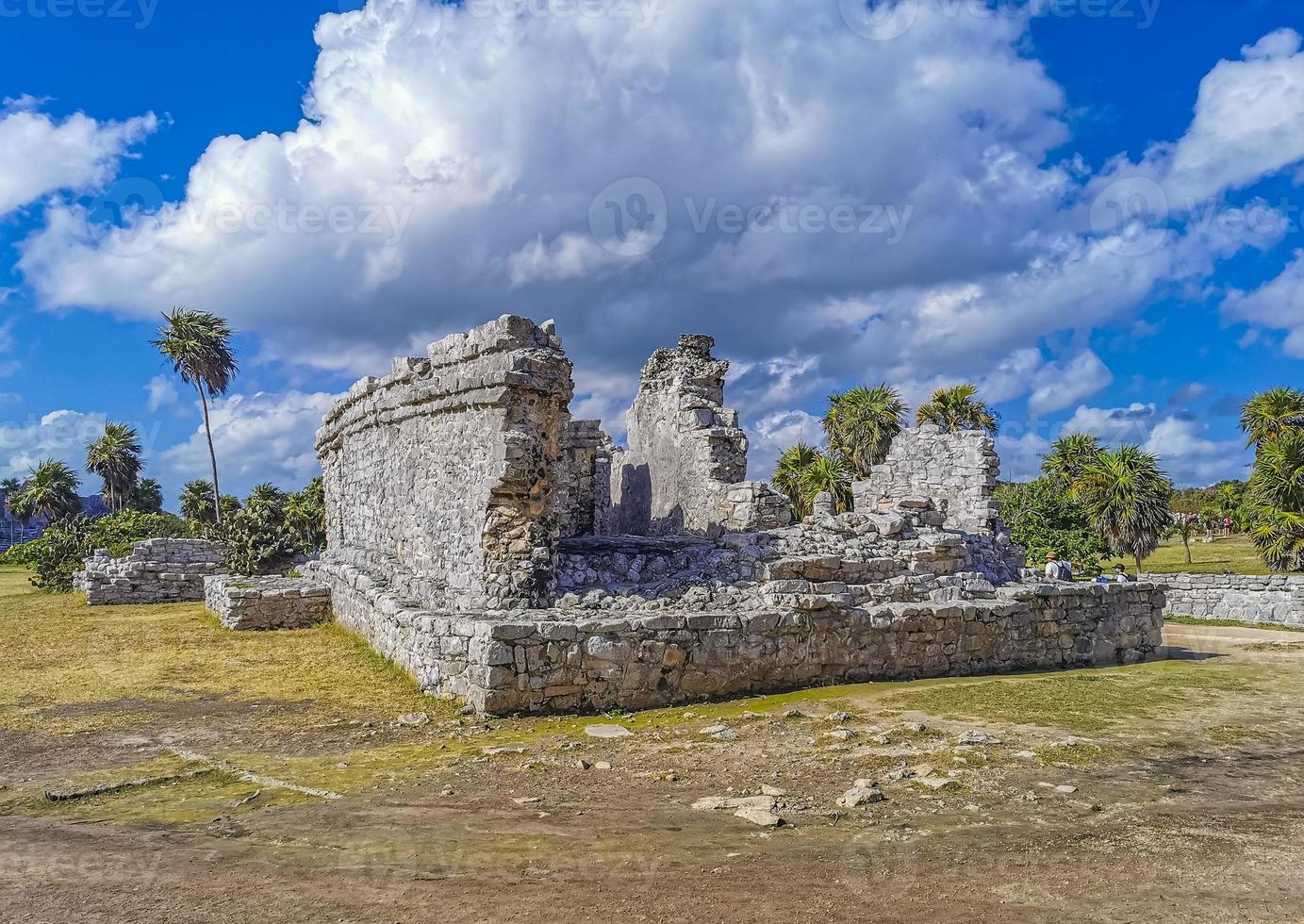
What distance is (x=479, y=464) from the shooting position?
10844 mm

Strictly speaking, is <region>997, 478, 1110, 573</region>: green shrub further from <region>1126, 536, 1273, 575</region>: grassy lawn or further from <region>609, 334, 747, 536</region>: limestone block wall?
<region>609, 334, 747, 536</region>: limestone block wall

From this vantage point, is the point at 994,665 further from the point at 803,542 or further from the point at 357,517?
the point at 357,517

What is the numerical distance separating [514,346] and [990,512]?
9.42 metres

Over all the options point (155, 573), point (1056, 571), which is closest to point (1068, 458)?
point (1056, 571)

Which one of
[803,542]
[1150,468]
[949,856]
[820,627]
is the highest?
[1150,468]

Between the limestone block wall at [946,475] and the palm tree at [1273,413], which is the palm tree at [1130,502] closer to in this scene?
the palm tree at [1273,413]

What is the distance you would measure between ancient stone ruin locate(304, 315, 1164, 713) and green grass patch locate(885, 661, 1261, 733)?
0.89 meters

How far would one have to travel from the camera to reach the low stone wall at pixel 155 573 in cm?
2230

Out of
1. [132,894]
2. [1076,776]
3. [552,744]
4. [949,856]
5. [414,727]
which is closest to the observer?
[132,894]

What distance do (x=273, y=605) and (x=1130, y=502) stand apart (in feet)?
86.1

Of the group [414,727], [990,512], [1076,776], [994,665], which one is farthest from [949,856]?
[990,512]

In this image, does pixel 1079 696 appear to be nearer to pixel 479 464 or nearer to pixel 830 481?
pixel 479 464

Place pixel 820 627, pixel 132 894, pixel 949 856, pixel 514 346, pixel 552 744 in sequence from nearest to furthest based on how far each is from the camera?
pixel 132 894 < pixel 949 856 < pixel 552 744 < pixel 820 627 < pixel 514 346

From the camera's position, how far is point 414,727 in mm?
8297
